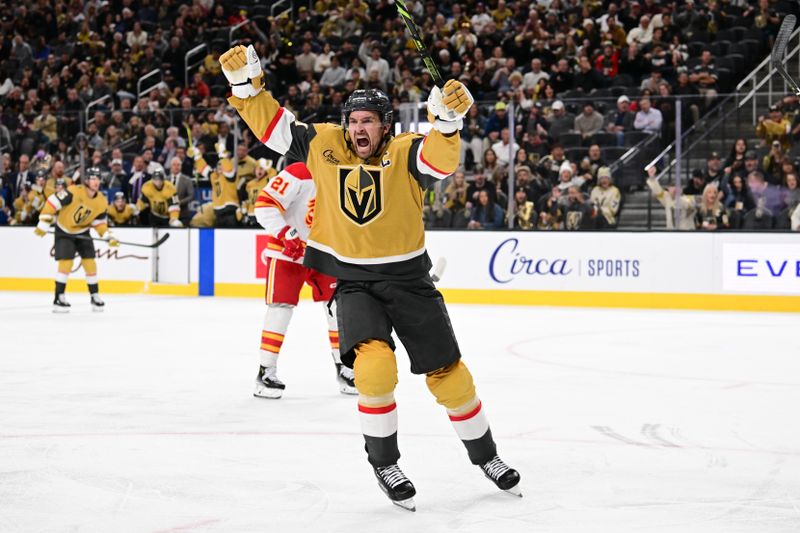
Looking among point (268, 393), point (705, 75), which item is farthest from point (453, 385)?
point (705, 75)

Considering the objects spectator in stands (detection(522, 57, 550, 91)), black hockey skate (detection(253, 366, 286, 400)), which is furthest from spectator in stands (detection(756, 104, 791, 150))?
black hockey skate (detection(253, 366, 286, 400))

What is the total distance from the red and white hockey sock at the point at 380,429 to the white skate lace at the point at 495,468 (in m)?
0.31

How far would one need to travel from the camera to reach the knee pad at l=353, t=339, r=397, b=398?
3.63 metres

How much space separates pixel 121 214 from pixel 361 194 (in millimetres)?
10935

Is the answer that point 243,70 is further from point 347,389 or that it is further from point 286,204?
point 347,389

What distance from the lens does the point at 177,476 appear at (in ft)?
13.1

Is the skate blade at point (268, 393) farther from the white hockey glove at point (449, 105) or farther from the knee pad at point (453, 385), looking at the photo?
the white hockey glove at point (449, 105)

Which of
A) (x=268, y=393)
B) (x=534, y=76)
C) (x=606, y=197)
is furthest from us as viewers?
(x=534, y=76)

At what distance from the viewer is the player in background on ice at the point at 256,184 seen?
1345 cm

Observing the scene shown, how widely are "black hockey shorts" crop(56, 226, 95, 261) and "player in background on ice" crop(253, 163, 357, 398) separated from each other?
596 centimetres

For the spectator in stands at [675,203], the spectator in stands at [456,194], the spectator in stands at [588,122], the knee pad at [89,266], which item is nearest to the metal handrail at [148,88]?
the knee pad at [89,266]

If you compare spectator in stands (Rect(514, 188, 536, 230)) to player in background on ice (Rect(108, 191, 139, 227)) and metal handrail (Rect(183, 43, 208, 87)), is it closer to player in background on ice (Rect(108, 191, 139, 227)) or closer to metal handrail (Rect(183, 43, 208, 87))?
player in background on ice (Rect(108, 191, 139, 227))

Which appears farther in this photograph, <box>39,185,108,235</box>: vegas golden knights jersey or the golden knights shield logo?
<box>39,185,108,235</box>: vegas golden knights jersey

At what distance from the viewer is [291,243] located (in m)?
6.22
